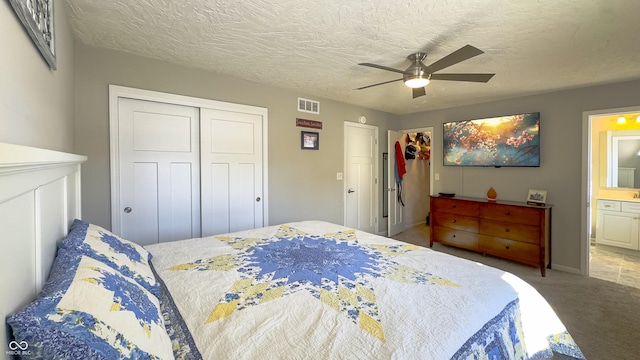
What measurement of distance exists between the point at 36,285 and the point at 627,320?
3.85 metres

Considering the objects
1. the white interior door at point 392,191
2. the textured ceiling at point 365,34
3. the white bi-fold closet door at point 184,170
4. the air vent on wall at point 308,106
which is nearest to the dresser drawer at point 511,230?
the white interior door at point 392,191

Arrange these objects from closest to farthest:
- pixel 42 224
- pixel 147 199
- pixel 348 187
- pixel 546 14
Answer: pixel 42 224
pixel 546 14
pixel 147 199
pixel 348 187

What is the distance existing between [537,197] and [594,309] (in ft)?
4.92

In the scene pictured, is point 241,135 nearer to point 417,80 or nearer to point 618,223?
point 417,80

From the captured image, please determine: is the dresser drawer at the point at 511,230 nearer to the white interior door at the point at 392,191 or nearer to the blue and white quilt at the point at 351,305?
the white interior door at the point at 392,191

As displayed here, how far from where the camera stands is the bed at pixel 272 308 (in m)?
0.65

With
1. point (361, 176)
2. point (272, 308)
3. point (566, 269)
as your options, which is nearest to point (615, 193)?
point (566, 269)

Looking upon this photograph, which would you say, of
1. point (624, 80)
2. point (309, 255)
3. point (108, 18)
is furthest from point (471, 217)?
point (108, 18)

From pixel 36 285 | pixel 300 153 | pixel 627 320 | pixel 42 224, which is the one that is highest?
pixel 300 153

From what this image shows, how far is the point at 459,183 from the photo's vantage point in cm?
432

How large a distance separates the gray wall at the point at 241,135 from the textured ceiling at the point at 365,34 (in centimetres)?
15

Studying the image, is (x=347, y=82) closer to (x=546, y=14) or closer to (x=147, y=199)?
(x=546, y=14)

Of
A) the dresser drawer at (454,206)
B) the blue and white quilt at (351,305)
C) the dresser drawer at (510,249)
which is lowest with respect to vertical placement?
the dresser drawer at (510,249)

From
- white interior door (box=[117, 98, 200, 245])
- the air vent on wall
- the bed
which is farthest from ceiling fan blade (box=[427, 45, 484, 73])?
white interior door (box=[117, 98, 200, 245])
